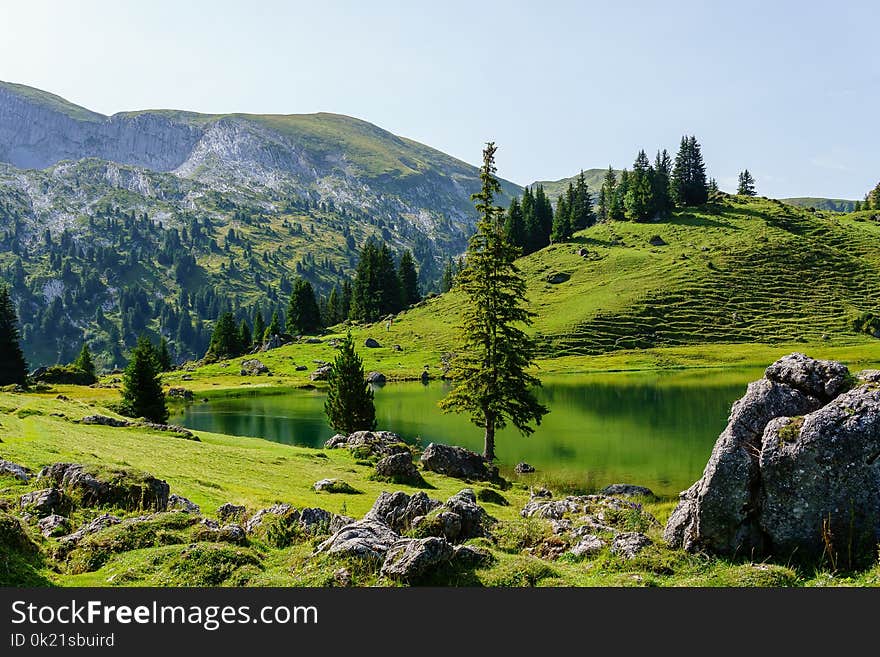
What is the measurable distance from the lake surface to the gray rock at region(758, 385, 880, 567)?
23196mm

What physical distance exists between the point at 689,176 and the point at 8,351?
189349mm

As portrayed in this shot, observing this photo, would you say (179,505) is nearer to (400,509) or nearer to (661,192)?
(400,509)

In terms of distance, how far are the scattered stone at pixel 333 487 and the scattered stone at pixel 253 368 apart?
10507 cm

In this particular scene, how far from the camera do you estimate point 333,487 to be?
27109mm

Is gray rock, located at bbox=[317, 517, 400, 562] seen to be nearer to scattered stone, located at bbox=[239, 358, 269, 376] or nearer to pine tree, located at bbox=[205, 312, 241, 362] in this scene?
scattered stone, located at bbox=[239, 358, 269, 376]

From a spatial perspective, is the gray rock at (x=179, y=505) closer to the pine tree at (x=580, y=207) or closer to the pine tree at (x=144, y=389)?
the pine tree at (x=144, y=389)

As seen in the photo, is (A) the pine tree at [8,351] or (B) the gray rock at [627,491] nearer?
(B) the gray rock at [627,491]

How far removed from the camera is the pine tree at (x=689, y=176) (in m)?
186

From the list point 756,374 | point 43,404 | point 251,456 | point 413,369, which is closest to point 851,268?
point 756,374

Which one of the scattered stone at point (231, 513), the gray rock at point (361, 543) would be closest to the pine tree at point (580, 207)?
the scattered stone at point (231, 513)

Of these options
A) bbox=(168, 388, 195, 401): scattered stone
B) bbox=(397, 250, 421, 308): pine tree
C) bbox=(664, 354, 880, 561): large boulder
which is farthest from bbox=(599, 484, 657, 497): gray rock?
bbox=(397, 250, 421, 308): pine tree

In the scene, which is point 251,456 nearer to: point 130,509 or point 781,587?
point 130,509

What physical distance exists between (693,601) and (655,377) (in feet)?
315

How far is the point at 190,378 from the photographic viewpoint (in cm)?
12619
